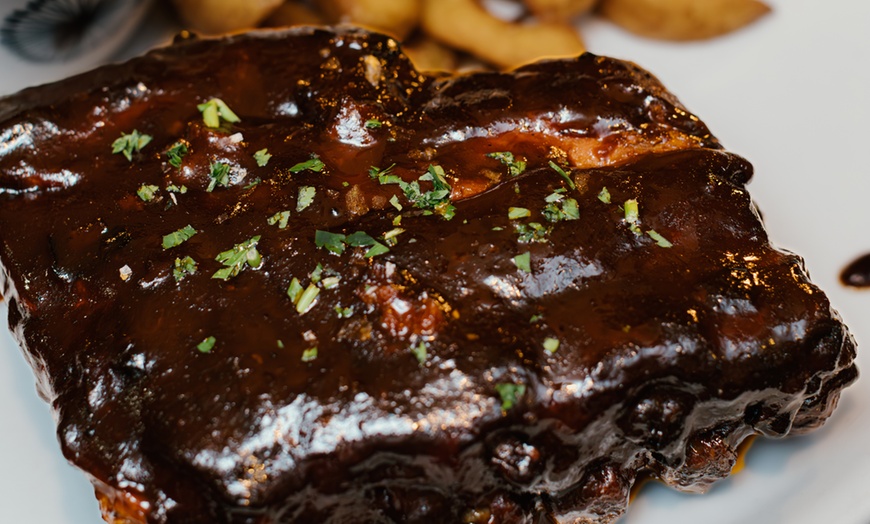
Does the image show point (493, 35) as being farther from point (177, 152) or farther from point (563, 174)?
point (177, 152)

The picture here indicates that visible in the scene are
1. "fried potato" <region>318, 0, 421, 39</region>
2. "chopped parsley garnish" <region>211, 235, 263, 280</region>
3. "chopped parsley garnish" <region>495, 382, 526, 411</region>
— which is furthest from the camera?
"fried potato" <region>318, 0, 421, 39</region>

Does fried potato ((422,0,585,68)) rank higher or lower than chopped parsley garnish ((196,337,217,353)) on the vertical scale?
higher

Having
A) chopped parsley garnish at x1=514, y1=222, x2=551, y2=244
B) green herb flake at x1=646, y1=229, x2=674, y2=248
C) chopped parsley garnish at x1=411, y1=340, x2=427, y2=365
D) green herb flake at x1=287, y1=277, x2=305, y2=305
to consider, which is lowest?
chopped parsley garnish at x1=411, y1=340, x2=427, y2=365

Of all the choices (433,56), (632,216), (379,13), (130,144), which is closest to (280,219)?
(130,144)

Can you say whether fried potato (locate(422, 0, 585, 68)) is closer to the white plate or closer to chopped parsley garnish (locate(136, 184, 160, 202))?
the white plate

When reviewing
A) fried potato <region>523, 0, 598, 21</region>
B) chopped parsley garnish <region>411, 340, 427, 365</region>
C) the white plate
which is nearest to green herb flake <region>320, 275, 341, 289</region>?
chopped parsley garnish <region>411, 340, 427, 365</region>

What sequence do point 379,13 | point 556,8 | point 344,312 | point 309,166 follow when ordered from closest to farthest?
point 344,312, point 309,166, point 379,13, point 556,8

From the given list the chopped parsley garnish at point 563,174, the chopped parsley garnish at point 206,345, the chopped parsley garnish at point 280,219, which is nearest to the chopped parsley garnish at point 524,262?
the chopped parsley garnish at point 563,174
